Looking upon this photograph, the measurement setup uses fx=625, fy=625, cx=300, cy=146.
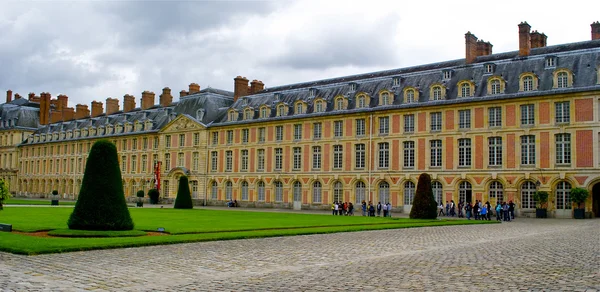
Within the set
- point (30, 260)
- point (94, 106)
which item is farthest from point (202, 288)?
point (94, 106)

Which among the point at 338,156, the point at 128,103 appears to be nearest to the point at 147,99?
the point at 128,103

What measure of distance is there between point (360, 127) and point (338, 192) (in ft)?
16.6

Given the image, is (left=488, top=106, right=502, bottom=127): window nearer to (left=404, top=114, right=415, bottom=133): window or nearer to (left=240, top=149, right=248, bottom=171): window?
(left=404, top=114, right=415, bottom=133): window

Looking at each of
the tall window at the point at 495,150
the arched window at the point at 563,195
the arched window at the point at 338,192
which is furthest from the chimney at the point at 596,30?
the arched window at the point at 338,192

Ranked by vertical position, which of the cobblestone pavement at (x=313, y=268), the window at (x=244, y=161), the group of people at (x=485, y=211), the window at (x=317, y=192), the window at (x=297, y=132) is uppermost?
the window at (x=297, y=132)

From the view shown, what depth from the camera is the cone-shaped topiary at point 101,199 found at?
1814 centimetres

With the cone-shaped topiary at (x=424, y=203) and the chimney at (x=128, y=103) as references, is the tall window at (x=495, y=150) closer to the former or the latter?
the cone-shaped topiary at (x=424, y=203)

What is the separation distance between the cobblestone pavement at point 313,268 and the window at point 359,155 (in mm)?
28085

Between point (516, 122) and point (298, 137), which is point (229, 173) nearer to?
point (298, 137)

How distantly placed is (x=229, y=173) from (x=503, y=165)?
956 inches

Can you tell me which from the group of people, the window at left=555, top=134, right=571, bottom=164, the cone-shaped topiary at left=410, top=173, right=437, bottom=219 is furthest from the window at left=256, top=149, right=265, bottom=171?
the window at left=555, top=134, right=571, bottom=164

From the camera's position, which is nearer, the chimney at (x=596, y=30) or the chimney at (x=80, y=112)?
the chimney at (x=596, y=30)

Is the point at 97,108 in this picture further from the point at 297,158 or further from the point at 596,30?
the point at 596,30

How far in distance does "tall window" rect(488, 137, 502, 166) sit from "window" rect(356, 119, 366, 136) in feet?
31.0
